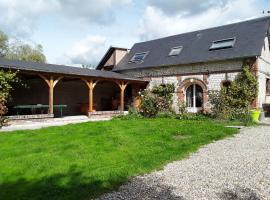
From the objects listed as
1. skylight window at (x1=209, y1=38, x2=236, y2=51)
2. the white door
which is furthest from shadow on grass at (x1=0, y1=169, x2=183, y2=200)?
skylight window at (x1=209, y1=38, x2=236, y2=51)

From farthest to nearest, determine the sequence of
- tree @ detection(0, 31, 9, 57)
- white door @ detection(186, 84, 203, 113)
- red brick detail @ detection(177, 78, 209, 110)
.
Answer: tree @ detection(0, 31, 9, 57) < white door @ detection(186, 84, 203, 113) < red brick detail @ detection(177, 78, 209, 110)

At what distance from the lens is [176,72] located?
18375mm

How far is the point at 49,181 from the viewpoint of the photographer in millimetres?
4730

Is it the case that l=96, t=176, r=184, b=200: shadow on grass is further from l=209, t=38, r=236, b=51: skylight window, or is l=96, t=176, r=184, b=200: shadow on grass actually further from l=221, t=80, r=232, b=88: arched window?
l=209, t=38, r=236, b=51: skylight window

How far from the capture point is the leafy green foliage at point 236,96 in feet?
47.3

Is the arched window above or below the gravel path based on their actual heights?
above

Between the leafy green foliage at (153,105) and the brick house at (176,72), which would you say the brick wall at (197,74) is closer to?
the brick house at (176,72)

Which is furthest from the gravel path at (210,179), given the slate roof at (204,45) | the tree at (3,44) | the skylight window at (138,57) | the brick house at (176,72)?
the tree at (3,44)

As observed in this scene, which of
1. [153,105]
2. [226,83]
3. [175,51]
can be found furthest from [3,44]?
[226,83]

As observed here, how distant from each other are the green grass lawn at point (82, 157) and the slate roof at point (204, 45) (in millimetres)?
7145

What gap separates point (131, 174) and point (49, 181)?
1.35 metres

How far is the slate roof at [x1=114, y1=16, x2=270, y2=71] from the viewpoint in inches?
624

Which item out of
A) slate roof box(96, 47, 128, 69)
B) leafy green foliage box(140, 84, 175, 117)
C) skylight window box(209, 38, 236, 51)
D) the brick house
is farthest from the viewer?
slate roof box(96, 47, 128, 69)

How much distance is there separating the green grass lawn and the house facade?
669 centimetres
